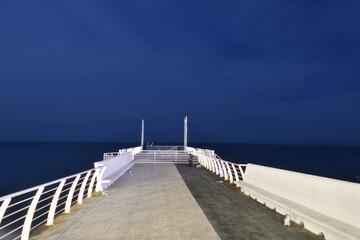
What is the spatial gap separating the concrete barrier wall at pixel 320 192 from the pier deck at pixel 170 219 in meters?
0.65

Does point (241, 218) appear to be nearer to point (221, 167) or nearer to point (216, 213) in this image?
point (216, 213)

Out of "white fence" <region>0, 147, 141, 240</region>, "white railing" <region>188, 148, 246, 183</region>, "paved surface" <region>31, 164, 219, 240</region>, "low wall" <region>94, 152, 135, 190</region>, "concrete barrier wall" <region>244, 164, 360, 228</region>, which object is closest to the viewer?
"white fence" <region>0, 147, 141, 240</region>

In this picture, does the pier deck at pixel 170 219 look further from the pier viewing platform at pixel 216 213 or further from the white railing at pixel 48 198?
the white railing at pixel 48 198

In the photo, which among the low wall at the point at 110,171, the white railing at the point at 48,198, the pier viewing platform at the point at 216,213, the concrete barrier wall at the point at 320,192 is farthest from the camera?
the low wall at the point at 110,171

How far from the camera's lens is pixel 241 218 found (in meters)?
6.66

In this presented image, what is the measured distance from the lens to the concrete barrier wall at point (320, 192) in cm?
503

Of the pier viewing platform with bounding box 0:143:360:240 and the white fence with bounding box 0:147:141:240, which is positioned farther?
the pier viewing platform with bounding box 0:143:360:240

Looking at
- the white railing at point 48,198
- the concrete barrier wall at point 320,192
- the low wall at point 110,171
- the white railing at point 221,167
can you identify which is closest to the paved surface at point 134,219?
the white railing at point 48,198

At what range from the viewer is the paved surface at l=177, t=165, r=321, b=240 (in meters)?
5.41

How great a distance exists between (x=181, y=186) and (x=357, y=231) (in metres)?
7.61

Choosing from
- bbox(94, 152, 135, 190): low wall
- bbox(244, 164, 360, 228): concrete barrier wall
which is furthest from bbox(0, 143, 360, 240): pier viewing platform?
bbox(94, 152, 135, 190): low wall

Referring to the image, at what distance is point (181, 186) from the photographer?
37.9 ft

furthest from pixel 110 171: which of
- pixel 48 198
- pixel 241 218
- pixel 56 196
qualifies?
pixel 241 218

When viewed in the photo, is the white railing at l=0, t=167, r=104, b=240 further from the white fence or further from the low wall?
the low wall
